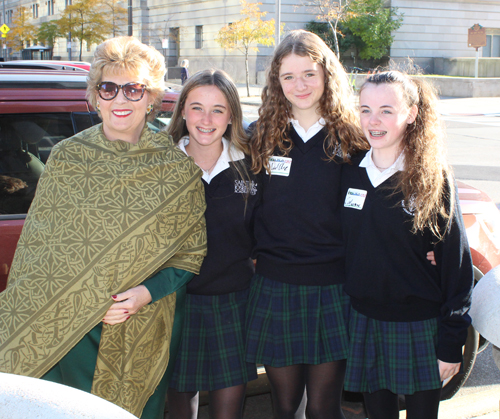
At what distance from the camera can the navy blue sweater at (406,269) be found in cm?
220

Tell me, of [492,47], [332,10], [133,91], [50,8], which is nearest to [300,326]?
[133,91]

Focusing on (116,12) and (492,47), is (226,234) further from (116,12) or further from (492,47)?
(492,47)

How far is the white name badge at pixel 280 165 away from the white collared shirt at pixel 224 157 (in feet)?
0.55

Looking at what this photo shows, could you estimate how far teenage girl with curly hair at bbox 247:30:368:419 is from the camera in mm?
2441

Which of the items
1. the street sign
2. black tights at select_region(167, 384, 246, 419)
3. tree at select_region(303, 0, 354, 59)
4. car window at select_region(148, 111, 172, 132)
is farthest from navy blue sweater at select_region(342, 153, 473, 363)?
tree at select_region(303, 0, 354, 59)

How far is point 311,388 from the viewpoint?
250cm

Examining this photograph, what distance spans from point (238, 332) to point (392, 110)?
49.6 inches

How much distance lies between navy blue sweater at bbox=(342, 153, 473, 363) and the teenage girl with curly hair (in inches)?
6.0

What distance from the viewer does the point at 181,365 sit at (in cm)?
251

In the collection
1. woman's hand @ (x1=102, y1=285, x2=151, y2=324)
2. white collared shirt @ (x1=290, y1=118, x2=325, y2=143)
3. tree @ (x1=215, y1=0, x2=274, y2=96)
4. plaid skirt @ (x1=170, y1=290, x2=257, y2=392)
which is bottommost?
plaid skirt @ (x1=170, y1=290, x2=257, y2=392)

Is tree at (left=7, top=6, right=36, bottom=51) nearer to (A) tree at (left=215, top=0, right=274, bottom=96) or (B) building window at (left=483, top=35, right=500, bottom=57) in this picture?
(A) tree at (left=215, top=0, right=274, bottom=96)

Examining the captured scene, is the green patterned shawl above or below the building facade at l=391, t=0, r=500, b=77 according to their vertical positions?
below

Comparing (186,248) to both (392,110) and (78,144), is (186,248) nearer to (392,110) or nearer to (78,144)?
(78,144)

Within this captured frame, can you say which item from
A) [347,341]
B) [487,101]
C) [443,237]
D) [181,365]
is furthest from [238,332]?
[487,101]
